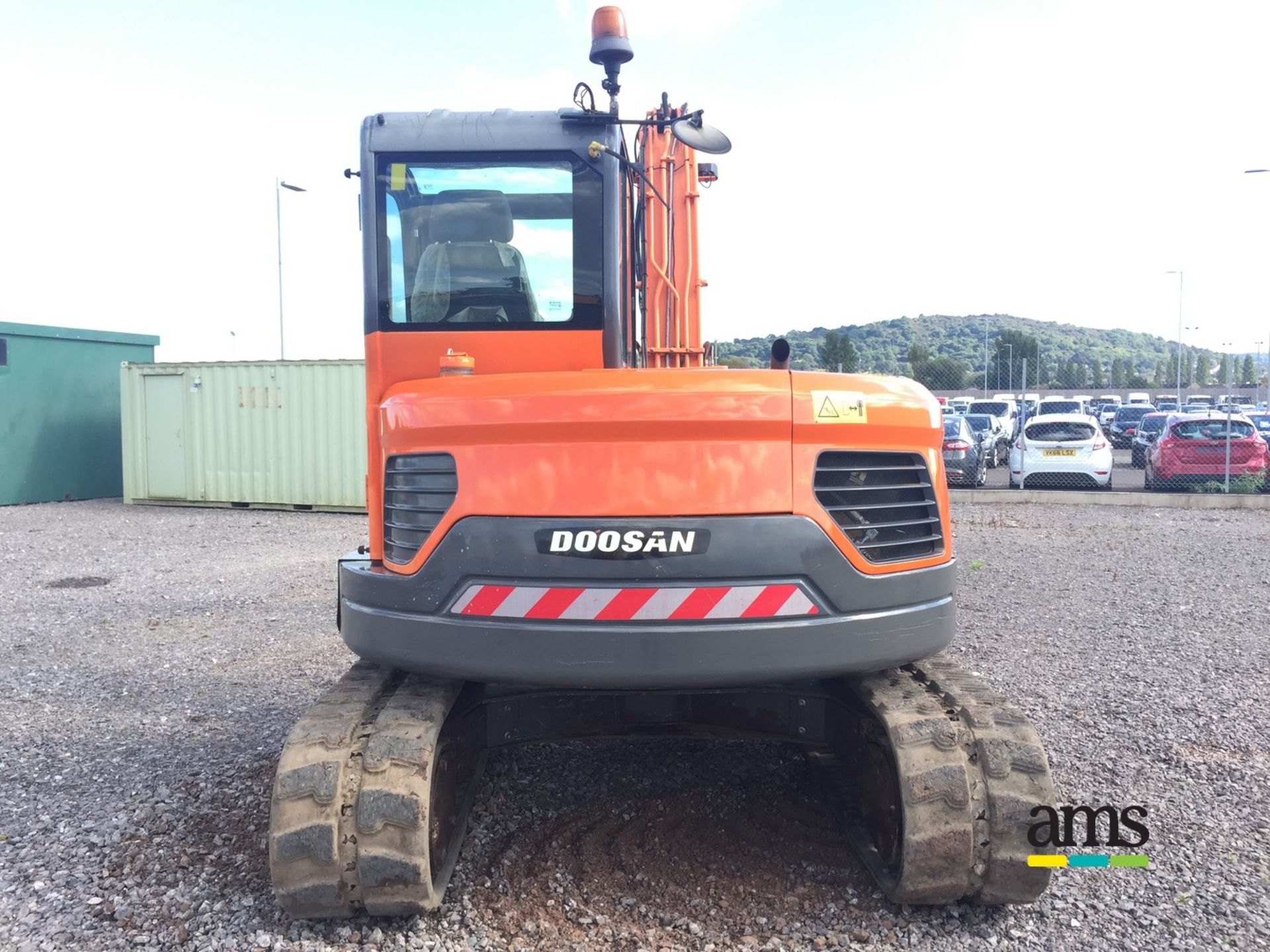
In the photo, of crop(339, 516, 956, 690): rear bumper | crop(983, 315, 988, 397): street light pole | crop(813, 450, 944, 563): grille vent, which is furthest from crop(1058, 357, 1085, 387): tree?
crop(339, 516, 956, 690): rear bumper

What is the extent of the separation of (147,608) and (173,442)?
397 inches

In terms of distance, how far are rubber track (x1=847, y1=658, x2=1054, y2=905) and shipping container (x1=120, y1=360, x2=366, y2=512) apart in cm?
1456

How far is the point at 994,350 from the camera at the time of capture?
166 ft

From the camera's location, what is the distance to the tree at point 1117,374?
63656mm

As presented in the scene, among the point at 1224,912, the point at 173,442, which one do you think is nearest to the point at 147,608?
the point at 1224,912

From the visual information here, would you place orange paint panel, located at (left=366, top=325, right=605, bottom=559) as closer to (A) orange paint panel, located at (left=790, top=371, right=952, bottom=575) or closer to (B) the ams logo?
(A) orange paint panel, located at (left=790, top=371, right=952, bottom=575)

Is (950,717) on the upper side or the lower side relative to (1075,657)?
upper

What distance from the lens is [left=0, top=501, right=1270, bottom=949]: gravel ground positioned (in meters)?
3.47

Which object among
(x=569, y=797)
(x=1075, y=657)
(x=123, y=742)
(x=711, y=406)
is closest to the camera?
(x=711, y=406)

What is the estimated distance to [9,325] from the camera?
18.6 m

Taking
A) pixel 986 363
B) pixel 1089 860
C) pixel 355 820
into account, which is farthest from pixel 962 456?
pixel 986 363

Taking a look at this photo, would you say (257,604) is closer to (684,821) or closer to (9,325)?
(684,821)

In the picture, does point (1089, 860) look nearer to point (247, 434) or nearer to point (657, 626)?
point (657, 626)

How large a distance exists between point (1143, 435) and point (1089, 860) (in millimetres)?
26907
